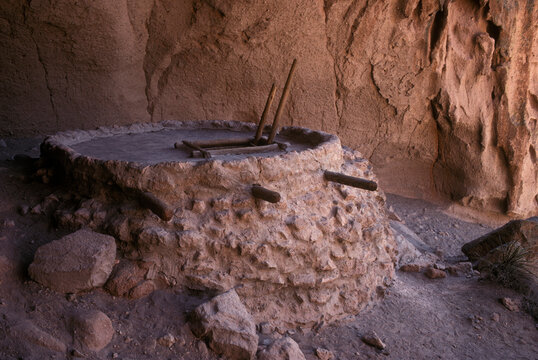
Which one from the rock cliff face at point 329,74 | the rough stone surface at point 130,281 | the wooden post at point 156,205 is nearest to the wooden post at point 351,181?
the wooden post at point 156,205

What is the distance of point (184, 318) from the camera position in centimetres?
246

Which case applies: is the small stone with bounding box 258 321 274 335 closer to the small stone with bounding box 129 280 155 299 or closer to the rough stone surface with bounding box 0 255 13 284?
the small stone with bounding box 129 280 155 299

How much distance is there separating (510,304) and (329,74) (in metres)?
3.51

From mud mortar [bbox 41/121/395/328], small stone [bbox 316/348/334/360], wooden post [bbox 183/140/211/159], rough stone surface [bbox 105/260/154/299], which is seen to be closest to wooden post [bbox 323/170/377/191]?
mud mortar [bbox 41/121/395/328]

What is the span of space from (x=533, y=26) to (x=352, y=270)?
475 centimetres

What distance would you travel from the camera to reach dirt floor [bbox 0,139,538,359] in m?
2.23

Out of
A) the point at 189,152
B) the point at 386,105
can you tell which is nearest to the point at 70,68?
the point at 189,152

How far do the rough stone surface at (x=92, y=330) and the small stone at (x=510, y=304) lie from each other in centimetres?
281

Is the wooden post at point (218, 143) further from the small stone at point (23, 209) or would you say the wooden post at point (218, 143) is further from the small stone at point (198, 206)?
the small stone at point (23, 209)

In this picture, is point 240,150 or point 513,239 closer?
point 240,150

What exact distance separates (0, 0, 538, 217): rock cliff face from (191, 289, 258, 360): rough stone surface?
10.4 ft

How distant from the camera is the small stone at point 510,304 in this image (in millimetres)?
3535

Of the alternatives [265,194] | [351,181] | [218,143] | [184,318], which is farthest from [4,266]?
[351,181]

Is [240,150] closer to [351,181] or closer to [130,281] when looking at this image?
[351,181]
